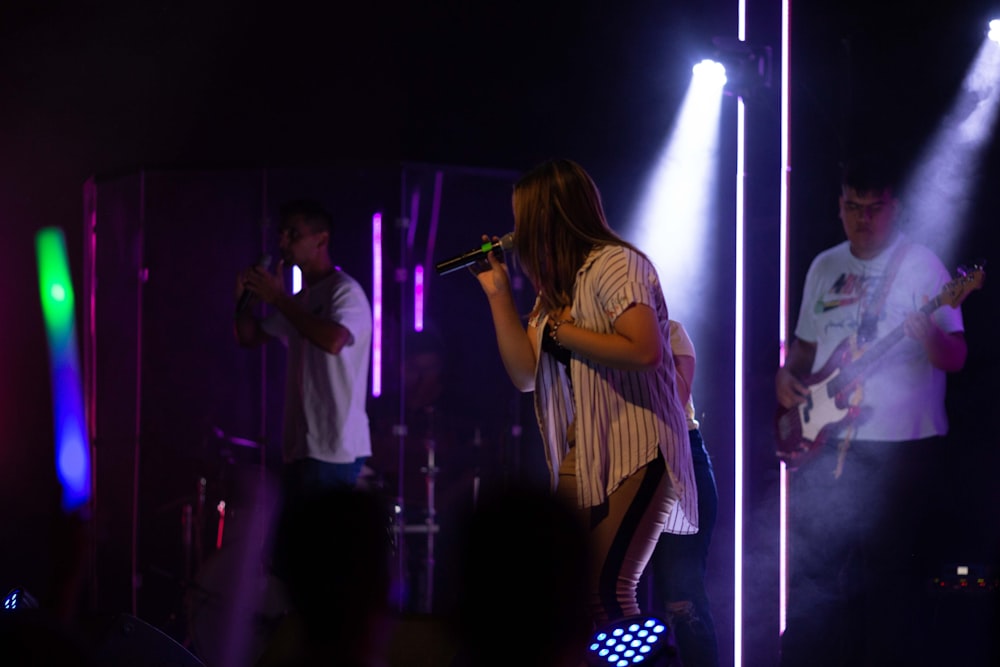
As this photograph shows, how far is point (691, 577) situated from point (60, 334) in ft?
11.7

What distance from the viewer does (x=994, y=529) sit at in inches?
158

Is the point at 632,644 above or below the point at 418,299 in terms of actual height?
below

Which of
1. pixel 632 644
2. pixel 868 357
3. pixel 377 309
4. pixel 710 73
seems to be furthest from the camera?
pixel 377 309

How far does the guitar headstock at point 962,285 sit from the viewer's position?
3973 millimetres

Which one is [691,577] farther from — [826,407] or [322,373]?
[322,373]

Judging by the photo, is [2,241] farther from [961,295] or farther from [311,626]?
[311,626]

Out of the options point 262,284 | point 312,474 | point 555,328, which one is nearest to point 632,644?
point 555,328

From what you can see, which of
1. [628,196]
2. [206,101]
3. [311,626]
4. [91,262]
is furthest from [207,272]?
[311,626]

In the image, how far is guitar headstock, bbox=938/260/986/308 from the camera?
156 inches

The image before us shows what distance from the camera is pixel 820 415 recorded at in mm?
4258

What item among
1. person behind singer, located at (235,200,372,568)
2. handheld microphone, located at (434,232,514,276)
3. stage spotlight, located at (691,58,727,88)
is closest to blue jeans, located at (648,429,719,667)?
handheld microphone, located at (434,232,514,276)

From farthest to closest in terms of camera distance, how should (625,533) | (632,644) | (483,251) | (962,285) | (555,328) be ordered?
(962,285) → (483,251) → (555,328) → (625,533) → (632,644)

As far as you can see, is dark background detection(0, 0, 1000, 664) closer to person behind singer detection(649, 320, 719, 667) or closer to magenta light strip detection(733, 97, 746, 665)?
magenta light strip detection(733, 97, 746, 665)

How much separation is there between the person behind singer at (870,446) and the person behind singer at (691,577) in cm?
120
